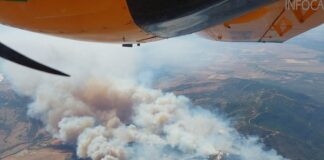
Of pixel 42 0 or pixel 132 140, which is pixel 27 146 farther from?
pixel 42 0

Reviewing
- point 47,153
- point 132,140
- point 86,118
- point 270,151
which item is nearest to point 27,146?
point 47,153

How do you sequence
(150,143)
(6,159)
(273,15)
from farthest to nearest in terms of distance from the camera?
(150,143) < (6,159) < (273,15)

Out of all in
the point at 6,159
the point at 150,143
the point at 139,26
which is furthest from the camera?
the point at 150,143

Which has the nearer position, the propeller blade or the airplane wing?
the propeller blade

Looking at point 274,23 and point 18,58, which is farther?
point 274,23

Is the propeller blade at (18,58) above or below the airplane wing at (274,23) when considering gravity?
below

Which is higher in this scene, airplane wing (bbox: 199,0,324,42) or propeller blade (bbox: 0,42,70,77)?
airplane wing (bbox: 199,0,324,42)

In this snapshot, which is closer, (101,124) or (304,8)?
(304,8)

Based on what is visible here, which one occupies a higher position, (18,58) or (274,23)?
(274,23)
